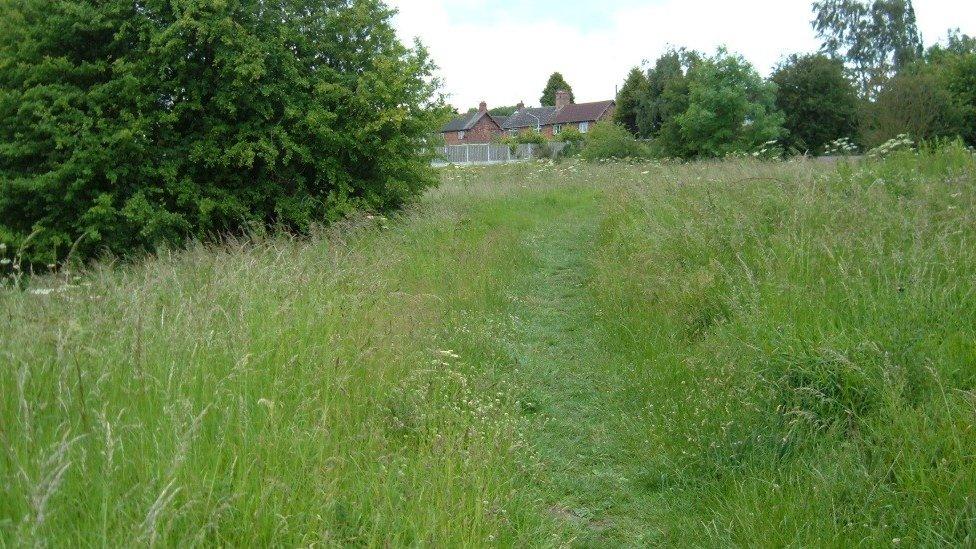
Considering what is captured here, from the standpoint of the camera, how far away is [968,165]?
8.36m

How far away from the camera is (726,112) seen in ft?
106

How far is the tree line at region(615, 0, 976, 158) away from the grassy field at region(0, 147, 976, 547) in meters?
16.4

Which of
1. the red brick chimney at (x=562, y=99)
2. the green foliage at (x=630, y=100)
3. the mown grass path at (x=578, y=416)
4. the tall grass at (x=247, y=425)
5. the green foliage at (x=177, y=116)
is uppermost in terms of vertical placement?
the red brick chimney at (x=562, y=99)

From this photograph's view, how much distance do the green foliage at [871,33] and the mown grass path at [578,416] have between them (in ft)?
158

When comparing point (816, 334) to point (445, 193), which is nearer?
point (816, 334)

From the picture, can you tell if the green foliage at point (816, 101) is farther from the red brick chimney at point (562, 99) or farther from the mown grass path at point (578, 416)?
the red brick chimney at point (562, 99)

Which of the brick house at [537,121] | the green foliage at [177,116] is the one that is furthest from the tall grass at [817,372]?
the brick house at [537,121]

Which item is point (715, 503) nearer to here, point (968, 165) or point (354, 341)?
point (354, 341)

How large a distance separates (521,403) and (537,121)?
271 feet

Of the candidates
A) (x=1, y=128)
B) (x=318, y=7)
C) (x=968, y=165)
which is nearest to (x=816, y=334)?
(x=968, y=165)

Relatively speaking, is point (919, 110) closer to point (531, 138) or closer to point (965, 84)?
point (965, 84)

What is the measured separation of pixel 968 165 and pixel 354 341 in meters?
A: 7.86

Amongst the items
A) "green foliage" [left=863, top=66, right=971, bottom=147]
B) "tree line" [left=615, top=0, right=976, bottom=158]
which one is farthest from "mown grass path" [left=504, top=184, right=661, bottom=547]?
"green foliage" [left=863, top=66, right=971, bottom=147]

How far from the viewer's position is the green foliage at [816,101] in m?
38.6
